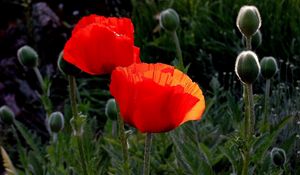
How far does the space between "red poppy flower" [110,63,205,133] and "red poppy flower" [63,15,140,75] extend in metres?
0.15

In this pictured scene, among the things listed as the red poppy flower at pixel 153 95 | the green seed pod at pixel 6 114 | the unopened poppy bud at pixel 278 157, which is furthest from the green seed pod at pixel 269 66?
the green seed pod at pixel 6 114

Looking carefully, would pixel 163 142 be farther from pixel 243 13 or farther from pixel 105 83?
pixel 105 83

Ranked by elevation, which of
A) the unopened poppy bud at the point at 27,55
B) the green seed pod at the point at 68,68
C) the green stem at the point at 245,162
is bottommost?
the unopened poppy bud at the point at 27,55

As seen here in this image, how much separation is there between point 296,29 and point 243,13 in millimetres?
2087

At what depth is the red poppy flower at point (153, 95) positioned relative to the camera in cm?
144

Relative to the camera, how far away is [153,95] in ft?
4.73

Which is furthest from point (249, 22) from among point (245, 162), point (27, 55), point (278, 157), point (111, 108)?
point (27, 55)

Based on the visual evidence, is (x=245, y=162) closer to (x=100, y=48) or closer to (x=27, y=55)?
(x=100, y=48)

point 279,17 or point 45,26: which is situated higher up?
point 279,17

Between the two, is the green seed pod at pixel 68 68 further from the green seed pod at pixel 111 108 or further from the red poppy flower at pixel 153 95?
the green seed pod at pixel 111 108

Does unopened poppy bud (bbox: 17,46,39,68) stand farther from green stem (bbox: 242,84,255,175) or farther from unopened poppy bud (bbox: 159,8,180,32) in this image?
green stem (bbox: 242,84,255,175)

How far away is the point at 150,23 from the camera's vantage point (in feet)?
14.5

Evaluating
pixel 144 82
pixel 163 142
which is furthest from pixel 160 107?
pixel 163 142

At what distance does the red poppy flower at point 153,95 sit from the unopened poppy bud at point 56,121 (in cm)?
93
